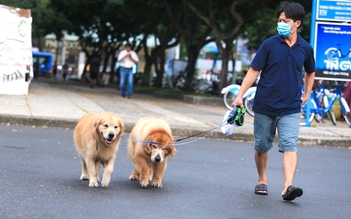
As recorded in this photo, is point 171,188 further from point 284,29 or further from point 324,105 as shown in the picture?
point 324,105

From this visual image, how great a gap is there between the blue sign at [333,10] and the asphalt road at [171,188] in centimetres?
562

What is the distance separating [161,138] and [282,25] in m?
1.65

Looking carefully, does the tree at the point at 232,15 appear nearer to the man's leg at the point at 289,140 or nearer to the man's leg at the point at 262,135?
the man's leg at the point at 262,135

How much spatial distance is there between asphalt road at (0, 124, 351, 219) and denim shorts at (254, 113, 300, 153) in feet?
1.76

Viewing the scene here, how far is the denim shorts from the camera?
27.6 feet

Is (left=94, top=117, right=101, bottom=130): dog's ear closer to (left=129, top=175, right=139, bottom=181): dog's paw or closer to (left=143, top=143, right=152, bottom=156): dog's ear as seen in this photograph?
(left=143, top=143, right=152, bottom=156): dog's ear

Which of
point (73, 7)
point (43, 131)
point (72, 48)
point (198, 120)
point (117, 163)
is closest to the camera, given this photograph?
point (117, 163)

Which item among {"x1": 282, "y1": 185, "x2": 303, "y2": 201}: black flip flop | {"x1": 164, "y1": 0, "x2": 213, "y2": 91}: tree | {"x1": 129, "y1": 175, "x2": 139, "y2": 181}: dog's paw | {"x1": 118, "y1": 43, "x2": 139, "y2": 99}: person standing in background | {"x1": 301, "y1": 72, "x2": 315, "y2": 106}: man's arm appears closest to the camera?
{"x1": 282, "y1": 185, "x2": 303, "y2": 201}: black flip flop

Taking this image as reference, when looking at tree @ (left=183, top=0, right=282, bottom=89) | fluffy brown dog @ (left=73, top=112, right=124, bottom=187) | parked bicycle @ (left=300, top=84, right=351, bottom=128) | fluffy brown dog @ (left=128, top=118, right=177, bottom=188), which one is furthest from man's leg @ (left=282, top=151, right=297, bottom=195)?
tree @ (left=183, top=0, right=282, bottom=89)

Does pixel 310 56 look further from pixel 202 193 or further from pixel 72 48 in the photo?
pixel 72 48

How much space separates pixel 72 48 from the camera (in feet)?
321

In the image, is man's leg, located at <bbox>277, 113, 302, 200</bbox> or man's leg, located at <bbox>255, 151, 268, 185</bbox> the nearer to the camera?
man's leg, located at <bbox>277, 113, 302, 200</bbox>

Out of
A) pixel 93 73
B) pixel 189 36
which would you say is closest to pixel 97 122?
pixel 189 36

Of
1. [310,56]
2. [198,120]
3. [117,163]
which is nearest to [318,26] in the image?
[198,120]
